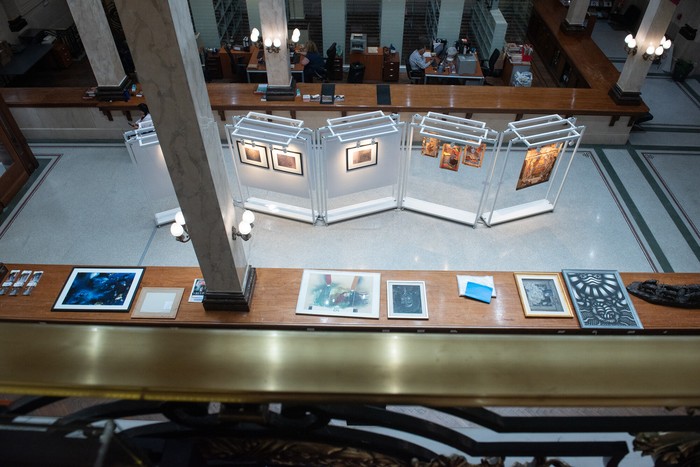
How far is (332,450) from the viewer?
1005 mm

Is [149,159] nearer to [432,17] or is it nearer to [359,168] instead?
[359,168]

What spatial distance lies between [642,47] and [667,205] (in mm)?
2811

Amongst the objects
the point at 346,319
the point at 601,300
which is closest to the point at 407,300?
the point at 346,319

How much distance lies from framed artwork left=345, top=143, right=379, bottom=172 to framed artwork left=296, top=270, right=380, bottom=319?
6.69 ft

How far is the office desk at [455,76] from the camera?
440 inches

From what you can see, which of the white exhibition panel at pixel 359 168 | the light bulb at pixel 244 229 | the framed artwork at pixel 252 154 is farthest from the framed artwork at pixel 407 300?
the framed artwork at pixel 252 154

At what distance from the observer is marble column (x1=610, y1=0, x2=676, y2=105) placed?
324 inches

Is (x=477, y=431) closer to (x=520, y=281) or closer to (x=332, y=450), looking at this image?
(x=332, y=450)

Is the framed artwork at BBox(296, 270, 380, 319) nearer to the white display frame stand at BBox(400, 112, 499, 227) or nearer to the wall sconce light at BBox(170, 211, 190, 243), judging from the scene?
the wall sconce light at BBox(170, 211, 190, 243)

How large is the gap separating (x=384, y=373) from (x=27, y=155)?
10.3 metres

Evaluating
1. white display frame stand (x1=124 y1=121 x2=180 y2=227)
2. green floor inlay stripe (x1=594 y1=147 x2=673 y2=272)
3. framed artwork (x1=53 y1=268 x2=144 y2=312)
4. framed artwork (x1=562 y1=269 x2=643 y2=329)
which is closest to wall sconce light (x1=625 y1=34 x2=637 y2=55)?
green floor inlay stripe (x1=594 y1=147 x2=673 y2=272)

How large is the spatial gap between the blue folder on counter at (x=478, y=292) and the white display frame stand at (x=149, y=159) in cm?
425

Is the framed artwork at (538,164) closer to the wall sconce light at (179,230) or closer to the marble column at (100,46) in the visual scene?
Result: the wall sconce light at (179,230)

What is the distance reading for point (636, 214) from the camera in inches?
320
